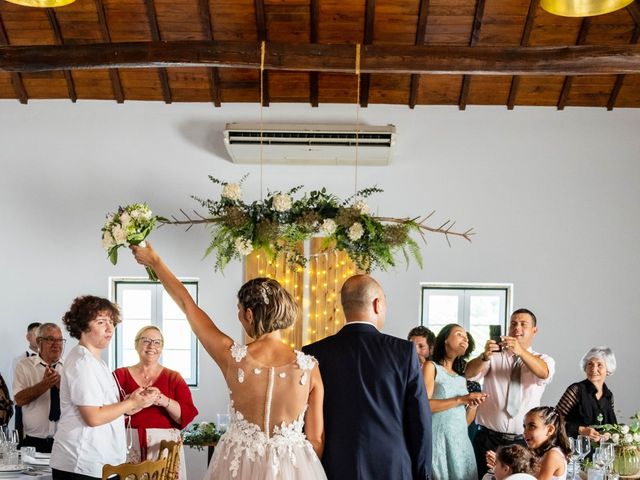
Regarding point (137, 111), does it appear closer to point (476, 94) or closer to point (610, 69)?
point (476, 94)

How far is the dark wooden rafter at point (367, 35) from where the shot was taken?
7.77 m

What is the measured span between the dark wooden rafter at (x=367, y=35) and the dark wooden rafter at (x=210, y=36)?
151 centimetres

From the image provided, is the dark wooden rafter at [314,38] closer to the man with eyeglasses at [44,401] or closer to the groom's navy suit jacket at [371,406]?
the man with eyeglasses at [44,401]

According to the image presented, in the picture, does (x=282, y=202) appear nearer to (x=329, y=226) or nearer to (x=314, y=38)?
(x=329, y=226)

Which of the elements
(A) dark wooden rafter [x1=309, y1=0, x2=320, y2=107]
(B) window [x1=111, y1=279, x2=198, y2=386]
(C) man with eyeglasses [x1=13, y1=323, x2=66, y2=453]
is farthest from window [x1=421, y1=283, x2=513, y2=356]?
(C) man with eyeglasses [x1=13, y1=323, x2=66, y2=453]

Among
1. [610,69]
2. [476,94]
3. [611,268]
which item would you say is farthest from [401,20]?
[611,268]

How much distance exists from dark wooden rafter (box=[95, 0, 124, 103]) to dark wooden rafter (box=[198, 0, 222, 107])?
3.08 feet

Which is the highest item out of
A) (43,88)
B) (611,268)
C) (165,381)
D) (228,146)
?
(43,88)

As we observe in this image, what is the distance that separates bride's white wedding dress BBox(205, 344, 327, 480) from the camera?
330 cm

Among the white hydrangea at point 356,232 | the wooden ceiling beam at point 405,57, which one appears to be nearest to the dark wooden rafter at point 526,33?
A: the wooden ceiling beam at point 405,57

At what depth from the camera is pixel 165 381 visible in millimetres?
5266

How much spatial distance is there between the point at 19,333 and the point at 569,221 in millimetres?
6073

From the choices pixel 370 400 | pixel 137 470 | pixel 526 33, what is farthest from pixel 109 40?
pixel 370 400

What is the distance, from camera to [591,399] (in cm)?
617
